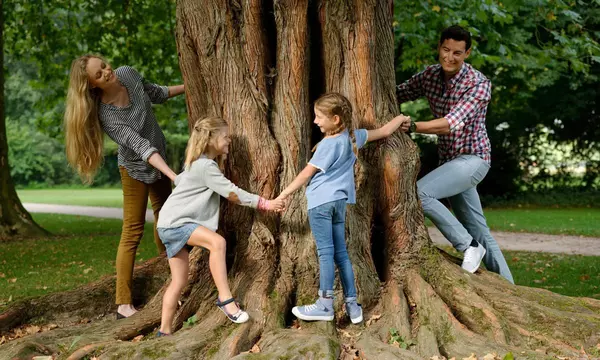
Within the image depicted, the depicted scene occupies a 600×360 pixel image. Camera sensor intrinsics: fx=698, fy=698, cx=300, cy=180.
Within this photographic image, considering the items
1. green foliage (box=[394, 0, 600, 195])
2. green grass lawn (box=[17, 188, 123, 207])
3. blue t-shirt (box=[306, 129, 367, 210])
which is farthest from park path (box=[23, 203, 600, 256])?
green grass lawn (box=[17, 188, 123, 207])

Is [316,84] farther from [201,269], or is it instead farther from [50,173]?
[50,173]

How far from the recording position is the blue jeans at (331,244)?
4672 mm

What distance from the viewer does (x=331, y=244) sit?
15.5 feet

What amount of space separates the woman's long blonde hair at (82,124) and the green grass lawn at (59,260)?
267 centimetres

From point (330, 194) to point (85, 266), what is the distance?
659 cm

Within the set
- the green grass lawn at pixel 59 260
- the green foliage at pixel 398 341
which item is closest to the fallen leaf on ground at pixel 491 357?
the green foliage at pixel 398 341

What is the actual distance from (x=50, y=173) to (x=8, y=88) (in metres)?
6.77

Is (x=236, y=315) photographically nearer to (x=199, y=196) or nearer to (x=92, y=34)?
(x=199, y=196)

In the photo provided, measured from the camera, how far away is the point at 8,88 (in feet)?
162

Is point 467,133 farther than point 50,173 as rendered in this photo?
No

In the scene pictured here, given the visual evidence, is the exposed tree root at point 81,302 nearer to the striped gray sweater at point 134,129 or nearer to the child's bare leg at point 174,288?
the striped gray sweater at point 134,129

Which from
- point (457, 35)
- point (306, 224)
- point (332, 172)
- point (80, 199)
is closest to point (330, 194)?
point (332, 172)

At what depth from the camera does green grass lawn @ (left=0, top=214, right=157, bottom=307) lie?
340 inches

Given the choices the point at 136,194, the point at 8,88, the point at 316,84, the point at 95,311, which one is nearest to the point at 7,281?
the point at 95,311
